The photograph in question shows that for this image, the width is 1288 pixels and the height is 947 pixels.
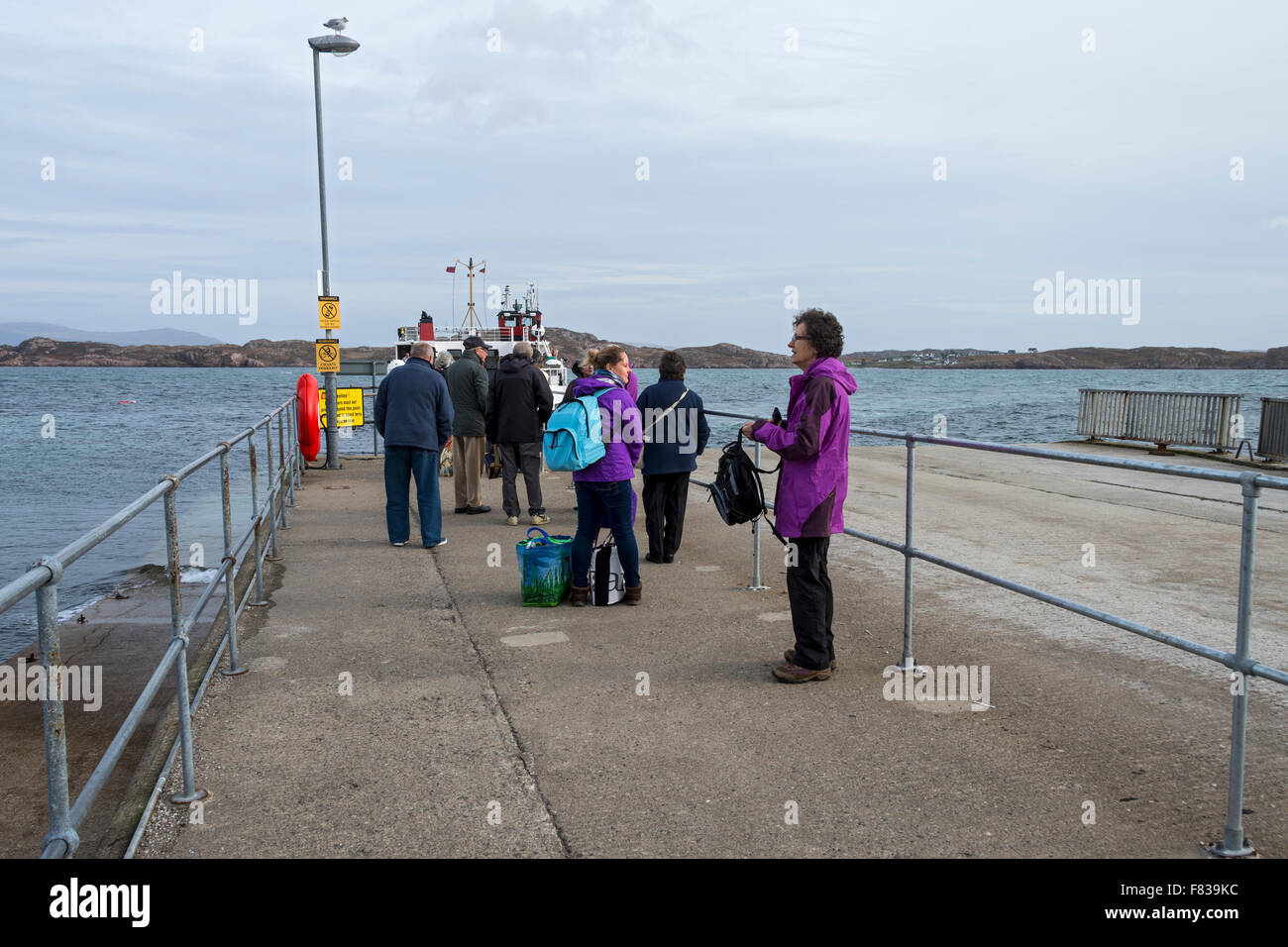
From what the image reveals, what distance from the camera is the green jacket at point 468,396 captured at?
1172 cm

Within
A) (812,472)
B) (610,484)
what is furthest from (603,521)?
(812,472)

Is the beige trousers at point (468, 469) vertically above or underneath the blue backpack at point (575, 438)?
underneath

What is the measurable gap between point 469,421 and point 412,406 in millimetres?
2101

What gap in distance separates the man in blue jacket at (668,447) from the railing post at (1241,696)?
538 centimetres

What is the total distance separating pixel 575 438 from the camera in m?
6.98

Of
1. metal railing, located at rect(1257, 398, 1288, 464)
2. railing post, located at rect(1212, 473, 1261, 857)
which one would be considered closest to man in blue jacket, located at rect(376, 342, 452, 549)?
railing post, located at rect(1212, 473, 1261, 857)

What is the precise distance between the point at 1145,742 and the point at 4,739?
5.83 meters

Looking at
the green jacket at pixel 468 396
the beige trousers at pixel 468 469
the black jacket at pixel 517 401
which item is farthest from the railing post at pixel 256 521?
the beige trousers at pixel 468 469

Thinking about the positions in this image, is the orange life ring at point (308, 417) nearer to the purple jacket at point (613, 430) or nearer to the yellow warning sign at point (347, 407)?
the yellow warning sign at point (347, 407)

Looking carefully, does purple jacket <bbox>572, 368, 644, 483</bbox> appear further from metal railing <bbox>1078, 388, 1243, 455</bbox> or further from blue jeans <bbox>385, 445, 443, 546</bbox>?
metal railing <bbox>1078, 388, 1243, 455</bbox>

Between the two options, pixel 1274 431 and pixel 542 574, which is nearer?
pixel 542 574

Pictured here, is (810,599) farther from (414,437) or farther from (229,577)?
(414,437)

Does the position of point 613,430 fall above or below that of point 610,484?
above
